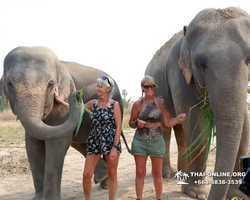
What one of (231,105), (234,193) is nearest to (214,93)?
(231,105)

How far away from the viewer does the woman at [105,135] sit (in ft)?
15.8

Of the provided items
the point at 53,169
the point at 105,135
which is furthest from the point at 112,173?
the point at 53,169

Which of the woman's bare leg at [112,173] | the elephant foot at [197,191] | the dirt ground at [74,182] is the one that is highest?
the woman's bare leg at [112,173]

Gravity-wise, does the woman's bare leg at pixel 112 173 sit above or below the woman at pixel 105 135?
below

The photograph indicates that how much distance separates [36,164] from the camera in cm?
560

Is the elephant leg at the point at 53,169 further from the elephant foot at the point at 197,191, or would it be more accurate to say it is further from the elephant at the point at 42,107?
the elephant foot at the point at 197,191

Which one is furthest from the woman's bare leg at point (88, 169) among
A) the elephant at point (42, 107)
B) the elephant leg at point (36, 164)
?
the elephant leg at point (36, 164)

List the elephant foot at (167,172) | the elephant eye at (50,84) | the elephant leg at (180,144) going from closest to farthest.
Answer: the elephant eye at (50,84) → the elephant leg at (180,144) → the elephant foot at (167,172)

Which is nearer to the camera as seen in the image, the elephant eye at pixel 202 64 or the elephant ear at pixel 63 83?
the elephant eye at pixel 202 64

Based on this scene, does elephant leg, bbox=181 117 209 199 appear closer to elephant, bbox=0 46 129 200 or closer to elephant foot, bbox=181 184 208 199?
elephant foot, bbox=181 184 208 199

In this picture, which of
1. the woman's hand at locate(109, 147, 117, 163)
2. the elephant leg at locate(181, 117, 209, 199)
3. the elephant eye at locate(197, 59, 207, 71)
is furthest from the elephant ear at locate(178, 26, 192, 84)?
the woman's hand at locate(109, 147, 117, 163)

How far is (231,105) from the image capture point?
3990 mm

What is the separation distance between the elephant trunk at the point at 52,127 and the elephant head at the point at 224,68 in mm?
1565

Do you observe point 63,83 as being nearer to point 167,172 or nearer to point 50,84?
point 50,84
